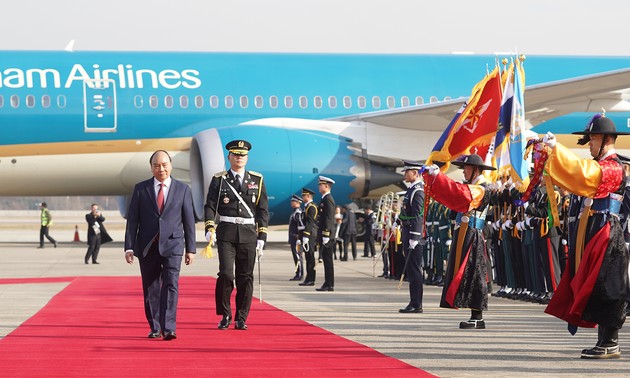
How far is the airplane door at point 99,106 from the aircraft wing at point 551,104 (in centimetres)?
481

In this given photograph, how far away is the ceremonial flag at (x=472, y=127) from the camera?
1566 cm

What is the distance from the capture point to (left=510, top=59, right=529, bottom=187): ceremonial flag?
13.6 meters

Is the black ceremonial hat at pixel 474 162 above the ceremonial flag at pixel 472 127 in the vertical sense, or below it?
below

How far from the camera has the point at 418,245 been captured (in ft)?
41.3

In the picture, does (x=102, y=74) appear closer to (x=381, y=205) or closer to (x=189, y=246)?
(x=381, y=205)

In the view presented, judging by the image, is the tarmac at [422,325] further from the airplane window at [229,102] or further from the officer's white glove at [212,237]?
the airplane window at [229,102]

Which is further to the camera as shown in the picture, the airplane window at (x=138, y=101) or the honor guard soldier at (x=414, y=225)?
the airplane window at (x=138, y=101)

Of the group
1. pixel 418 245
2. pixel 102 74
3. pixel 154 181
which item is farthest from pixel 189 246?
pixel 102 74

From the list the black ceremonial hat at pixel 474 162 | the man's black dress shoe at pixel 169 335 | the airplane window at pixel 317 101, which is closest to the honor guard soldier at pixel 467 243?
the black ceremonial hat at pixel 474 162

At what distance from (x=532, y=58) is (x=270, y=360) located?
19797 millimetres

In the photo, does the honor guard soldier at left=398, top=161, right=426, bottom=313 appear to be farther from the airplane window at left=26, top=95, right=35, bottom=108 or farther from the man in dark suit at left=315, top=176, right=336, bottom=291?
the airplane window at left=26, top=95, right=35, bottom=108

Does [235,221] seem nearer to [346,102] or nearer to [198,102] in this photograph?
[198,102]

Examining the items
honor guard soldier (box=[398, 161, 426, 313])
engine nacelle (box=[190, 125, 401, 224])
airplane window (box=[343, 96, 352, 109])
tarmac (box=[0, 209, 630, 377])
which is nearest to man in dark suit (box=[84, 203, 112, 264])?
tarmac (box=[0, 209, 630, 377])

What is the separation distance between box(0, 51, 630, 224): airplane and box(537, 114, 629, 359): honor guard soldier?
1401 centimetres
